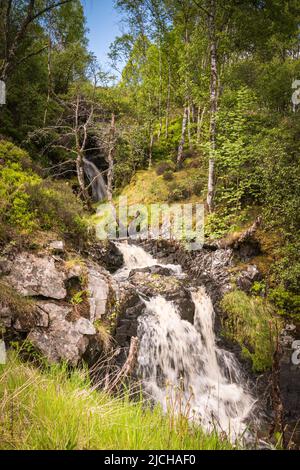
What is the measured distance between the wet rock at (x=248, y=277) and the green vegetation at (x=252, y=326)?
400mm

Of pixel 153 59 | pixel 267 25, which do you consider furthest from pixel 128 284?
pixel 153 59

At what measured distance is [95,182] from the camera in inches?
667

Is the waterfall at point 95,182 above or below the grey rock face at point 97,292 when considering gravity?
above

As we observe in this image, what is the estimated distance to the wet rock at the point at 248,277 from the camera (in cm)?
856

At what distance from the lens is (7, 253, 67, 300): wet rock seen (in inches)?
210

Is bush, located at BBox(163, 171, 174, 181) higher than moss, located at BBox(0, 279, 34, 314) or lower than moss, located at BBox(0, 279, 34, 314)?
higher

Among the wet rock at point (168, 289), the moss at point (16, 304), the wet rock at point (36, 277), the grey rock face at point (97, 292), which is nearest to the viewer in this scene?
the moss at point (16, 304)

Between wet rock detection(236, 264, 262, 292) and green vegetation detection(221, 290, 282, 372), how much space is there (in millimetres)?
400

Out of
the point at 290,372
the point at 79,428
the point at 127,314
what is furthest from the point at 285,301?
the point at 79,428

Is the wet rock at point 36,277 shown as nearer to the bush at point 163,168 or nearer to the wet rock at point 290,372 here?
the wet rock at point 290,372

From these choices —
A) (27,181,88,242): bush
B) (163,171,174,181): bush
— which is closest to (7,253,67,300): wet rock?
(27,181,88,242): bush

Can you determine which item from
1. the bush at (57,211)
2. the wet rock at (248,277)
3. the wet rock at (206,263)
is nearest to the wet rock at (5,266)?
the bush at (57,211)

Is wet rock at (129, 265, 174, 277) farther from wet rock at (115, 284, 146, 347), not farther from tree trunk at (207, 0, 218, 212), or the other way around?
tree trunk at (207, 0, 218, 212)

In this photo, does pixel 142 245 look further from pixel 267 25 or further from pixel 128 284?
pixel 267 25
